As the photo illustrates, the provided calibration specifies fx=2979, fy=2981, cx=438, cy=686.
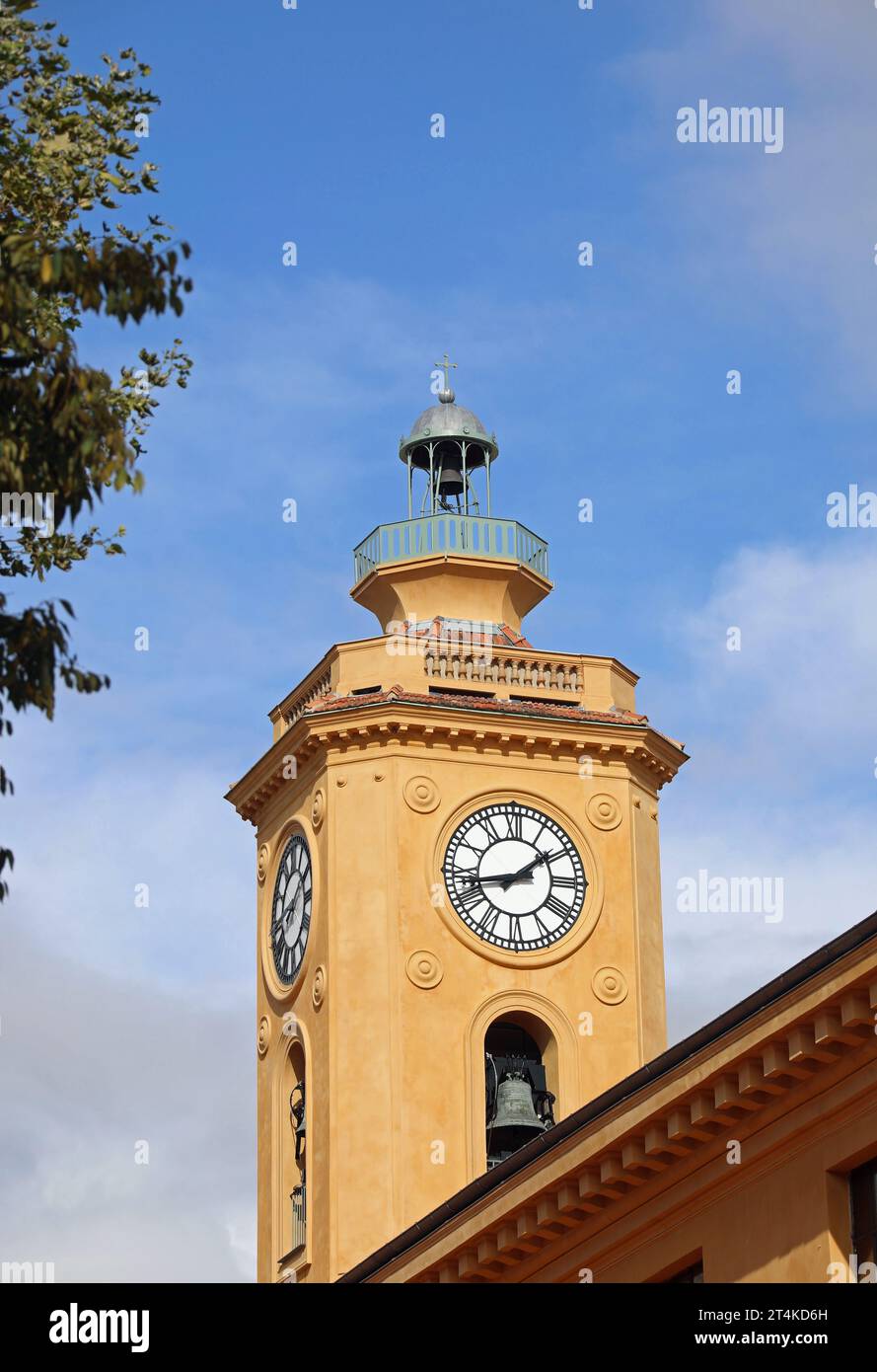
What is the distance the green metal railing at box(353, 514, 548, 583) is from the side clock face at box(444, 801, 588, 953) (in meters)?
5.40

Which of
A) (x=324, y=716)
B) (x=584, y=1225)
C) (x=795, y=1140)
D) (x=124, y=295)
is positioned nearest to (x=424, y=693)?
(x=324, y=716)

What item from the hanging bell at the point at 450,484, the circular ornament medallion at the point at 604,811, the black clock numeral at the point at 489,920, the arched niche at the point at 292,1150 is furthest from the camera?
the hanging bell at the point at 450,484

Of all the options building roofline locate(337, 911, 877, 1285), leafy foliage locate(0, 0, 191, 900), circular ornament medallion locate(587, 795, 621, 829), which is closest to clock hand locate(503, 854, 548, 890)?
circular ornament medallion locate(587, 795, 621, 829)

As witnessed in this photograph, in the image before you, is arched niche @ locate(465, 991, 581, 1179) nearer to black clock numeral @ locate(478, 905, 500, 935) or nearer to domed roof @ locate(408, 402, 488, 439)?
black clock numeral @ locate(478, 905, 500, 935)

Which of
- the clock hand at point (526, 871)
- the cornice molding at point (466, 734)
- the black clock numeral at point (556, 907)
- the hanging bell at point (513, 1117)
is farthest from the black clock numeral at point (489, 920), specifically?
the cornice molding at point (466, 734)

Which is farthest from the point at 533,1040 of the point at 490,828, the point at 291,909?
the point at 291,909

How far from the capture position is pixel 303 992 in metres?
47.2

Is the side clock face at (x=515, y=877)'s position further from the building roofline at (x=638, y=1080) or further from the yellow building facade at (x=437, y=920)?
the building roofline at (x=638, y=1080)

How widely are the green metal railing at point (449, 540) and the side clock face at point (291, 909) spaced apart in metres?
5.37

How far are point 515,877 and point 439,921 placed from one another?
1642 mm

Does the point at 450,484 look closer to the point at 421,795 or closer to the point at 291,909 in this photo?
the point at 421,795

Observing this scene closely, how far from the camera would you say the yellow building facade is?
44812 mm

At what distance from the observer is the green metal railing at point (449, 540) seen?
50.3m
